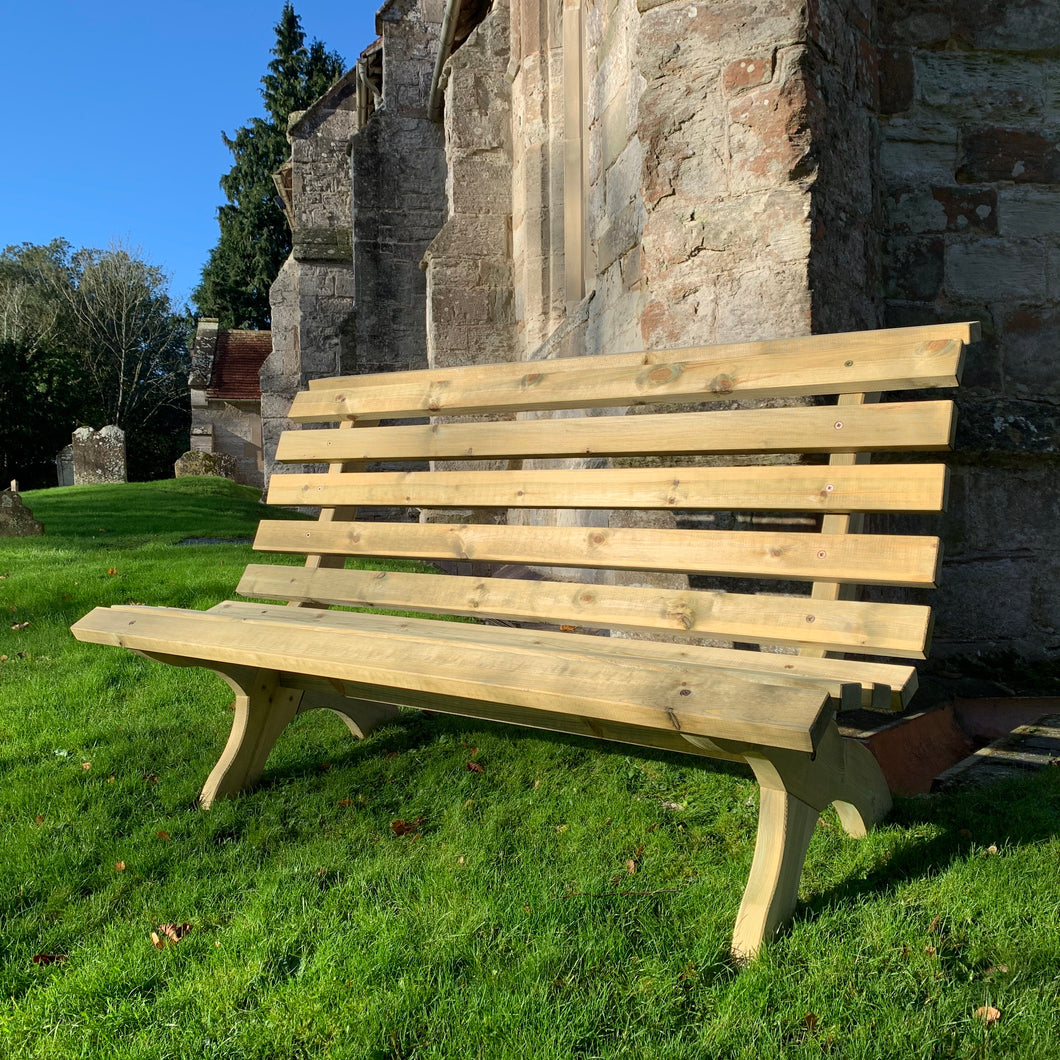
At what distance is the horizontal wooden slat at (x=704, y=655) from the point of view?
1.85m

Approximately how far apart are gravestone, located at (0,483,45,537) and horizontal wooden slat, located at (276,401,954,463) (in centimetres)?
764

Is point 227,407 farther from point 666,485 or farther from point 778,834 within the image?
point 778,834

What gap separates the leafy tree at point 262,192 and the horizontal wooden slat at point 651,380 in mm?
34271

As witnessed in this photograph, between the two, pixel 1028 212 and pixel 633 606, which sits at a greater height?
pixel 1028 212

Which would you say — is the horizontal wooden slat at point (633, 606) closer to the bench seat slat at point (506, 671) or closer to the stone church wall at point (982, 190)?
the bench seat slat at point (506, 671)

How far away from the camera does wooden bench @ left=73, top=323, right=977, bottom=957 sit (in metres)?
1.88

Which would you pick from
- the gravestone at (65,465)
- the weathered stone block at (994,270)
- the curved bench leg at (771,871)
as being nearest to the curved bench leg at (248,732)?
the curved bench leg at (771,871)

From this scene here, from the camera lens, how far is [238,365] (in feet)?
93.4

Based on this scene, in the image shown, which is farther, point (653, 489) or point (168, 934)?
point (653, 489)

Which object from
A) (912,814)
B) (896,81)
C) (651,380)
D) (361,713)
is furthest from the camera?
(896,81)

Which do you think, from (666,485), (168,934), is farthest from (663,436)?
(168,934)

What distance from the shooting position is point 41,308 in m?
34.3

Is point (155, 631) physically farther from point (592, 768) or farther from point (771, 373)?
point (771, 373)

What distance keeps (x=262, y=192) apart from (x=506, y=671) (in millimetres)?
36995
